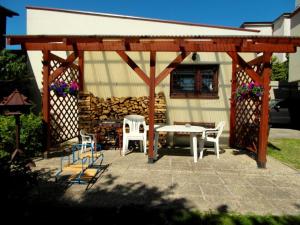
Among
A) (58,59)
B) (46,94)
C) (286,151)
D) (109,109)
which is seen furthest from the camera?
(109,109)

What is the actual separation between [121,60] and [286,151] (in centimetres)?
537

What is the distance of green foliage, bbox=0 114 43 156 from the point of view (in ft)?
19.2

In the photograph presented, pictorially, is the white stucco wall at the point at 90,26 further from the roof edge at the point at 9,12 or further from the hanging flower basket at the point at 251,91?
the hanging flower basket at the point at 251,91

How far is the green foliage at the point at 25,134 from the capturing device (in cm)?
584

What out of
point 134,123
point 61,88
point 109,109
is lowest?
point 134,123

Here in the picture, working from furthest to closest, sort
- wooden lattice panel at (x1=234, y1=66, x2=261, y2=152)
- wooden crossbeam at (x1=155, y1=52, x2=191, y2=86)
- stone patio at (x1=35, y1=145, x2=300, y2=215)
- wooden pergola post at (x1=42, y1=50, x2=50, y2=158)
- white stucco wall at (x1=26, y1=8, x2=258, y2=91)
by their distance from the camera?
white stucco wall at (x1=26, y1=8, x2=258, y2=91) < wooden lattice panel at (x1=234, y1=66, x2=261, y2=152) < wooden pergola post at (x1=42, y1=50, x2=50, y2=158) < wooden crossbeam at (x1=155, y1=52, x2=191, y2=86) < stone patio at (x1=35, y1=145, x2=300, y2=215)

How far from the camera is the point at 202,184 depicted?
4.55 metres

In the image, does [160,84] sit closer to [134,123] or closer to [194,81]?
[194,81]

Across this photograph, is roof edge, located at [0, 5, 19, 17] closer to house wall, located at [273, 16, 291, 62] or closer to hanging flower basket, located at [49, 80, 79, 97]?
hanging flower basket, located at [49, 80, 79, 97]

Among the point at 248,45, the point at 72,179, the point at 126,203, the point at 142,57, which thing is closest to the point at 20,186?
the point at 126,203

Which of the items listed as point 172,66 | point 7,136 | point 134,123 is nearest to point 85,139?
point 134,123

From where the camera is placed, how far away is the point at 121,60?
8289 millimetres

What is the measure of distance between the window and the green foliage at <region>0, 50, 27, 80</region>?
4.21 m

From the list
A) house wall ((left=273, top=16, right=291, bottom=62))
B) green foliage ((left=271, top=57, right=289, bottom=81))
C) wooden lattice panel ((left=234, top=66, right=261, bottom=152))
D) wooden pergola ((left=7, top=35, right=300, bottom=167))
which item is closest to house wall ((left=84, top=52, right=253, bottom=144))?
wooden lattice panel ((left=234, top=66, right=261, bottom=152))
